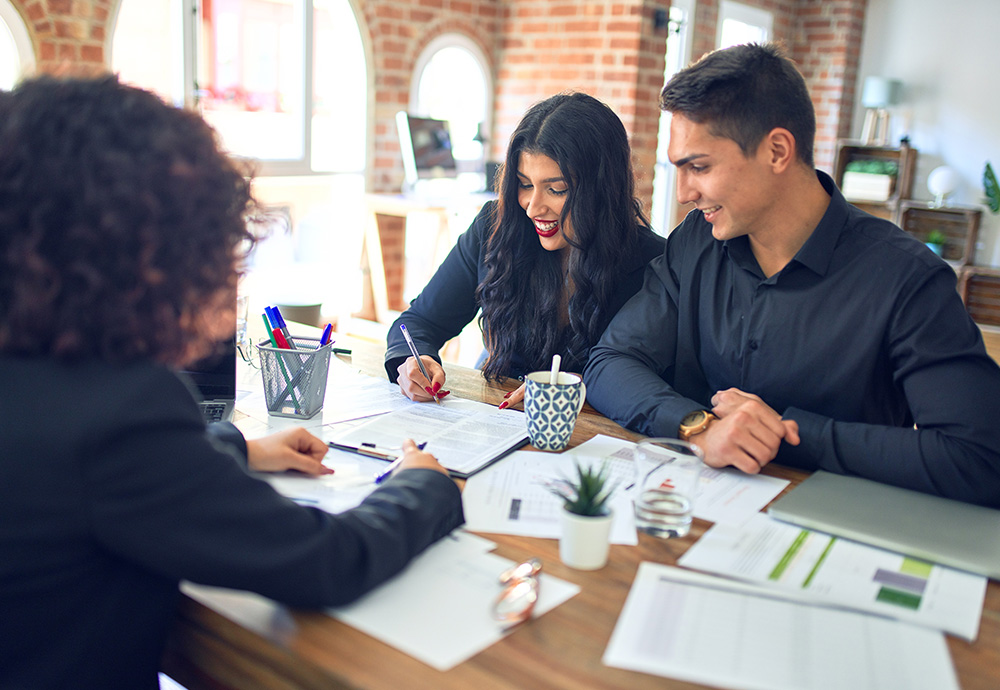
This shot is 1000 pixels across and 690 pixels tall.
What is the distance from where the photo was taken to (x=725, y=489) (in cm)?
117

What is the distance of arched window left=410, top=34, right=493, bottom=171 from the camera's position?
5102 mm

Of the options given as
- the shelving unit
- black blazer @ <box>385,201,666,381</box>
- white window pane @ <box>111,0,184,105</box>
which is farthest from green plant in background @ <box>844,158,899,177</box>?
black blazer @ <box>385,201,666,381</box>

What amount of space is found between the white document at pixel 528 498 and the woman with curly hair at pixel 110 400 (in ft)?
0.90

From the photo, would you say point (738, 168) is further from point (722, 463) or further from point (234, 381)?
point (234, 381)

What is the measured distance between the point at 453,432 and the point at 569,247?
0.75 metres

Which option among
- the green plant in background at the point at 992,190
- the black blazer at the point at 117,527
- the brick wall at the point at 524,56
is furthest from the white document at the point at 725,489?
the green plant in background at the point at 992,190

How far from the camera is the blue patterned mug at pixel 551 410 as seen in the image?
1252 mm

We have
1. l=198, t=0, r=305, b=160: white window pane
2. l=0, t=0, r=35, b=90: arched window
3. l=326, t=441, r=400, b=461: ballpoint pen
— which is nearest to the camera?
l=326, t=441, r=400, b=461: ballpoint pen

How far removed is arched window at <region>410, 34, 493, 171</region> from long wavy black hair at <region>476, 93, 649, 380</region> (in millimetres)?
3267

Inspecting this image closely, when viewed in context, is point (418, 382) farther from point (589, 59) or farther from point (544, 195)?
point (589, 59)

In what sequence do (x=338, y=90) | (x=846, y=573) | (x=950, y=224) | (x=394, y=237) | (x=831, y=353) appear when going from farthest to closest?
1. (x=950, y=224)
2. (x=394, y=237)
3. (x=338, y=90)
4. (x=831, y=353)
5. (x=846, y=573)

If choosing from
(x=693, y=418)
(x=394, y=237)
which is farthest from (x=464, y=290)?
(x=394, y=237)

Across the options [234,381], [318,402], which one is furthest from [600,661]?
[234,381]

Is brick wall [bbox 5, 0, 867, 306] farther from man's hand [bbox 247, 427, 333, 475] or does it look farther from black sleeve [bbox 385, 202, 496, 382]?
man's hand [bbox 247, 427, 333, 475]
